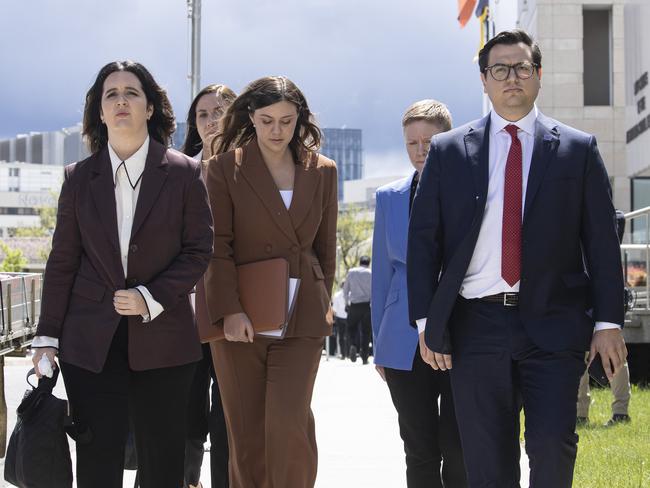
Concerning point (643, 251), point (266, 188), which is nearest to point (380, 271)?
point (266, 188)

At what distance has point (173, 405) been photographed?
16.3 feet

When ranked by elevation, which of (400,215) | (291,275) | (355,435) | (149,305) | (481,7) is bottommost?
(355,435)

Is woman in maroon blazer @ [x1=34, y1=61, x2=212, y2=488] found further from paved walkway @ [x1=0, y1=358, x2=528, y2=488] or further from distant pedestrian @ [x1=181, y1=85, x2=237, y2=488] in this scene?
paved walkway @ [x1=0, y1=358, x2=528, y2=488]

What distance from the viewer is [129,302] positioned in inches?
187

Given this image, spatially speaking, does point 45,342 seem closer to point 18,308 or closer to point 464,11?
point 18,308

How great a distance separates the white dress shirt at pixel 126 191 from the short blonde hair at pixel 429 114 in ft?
4.95

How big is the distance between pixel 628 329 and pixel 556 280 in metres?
11.1

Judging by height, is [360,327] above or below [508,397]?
below

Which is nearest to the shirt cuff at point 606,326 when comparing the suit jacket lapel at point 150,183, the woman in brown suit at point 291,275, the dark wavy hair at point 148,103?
the woman in brown suit at point 291,275

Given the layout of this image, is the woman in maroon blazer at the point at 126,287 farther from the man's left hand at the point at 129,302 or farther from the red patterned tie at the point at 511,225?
the red patterned tie at the point at 511,225

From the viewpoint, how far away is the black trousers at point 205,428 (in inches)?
244

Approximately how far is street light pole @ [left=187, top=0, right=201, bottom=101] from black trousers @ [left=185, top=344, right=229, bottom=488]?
1056 cm

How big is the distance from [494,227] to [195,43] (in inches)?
Answer: 513

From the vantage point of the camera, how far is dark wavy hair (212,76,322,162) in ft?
18.3
